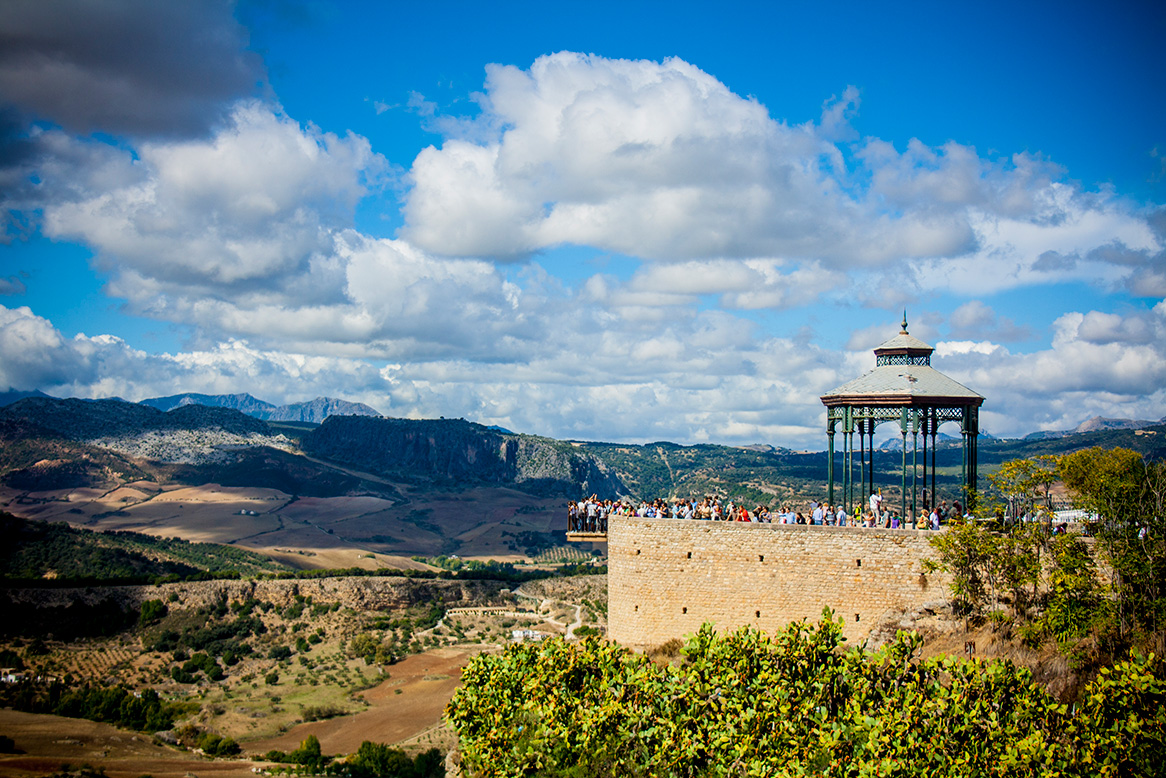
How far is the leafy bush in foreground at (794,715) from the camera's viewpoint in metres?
15.7

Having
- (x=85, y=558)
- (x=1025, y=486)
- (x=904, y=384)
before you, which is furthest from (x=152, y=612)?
(x=1025, y=486)

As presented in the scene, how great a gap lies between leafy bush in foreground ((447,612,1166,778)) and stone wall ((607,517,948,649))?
2.52 metres

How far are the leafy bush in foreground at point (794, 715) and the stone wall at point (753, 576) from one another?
252cm

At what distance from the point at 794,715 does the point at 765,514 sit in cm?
1085

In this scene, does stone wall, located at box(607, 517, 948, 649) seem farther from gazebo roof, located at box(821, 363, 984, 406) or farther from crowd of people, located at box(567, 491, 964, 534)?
gazebo roof, located at box(821, 363, 984, 406)

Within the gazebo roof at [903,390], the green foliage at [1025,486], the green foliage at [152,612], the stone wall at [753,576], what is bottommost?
the green foliage at [152,612]

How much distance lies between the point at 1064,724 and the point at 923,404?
35.5ft

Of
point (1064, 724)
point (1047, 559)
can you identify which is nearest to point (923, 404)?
point (1047, 559)

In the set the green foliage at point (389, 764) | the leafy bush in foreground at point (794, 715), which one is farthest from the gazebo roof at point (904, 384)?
the green foliage at point (389, 764)

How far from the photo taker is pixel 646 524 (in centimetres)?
2616

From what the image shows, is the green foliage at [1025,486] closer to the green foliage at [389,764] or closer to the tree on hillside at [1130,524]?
the tree on hillside at [1130,524]

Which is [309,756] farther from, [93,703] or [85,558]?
[85,558]

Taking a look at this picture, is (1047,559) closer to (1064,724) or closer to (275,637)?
(1064,724)

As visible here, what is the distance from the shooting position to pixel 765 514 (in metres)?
28.2
